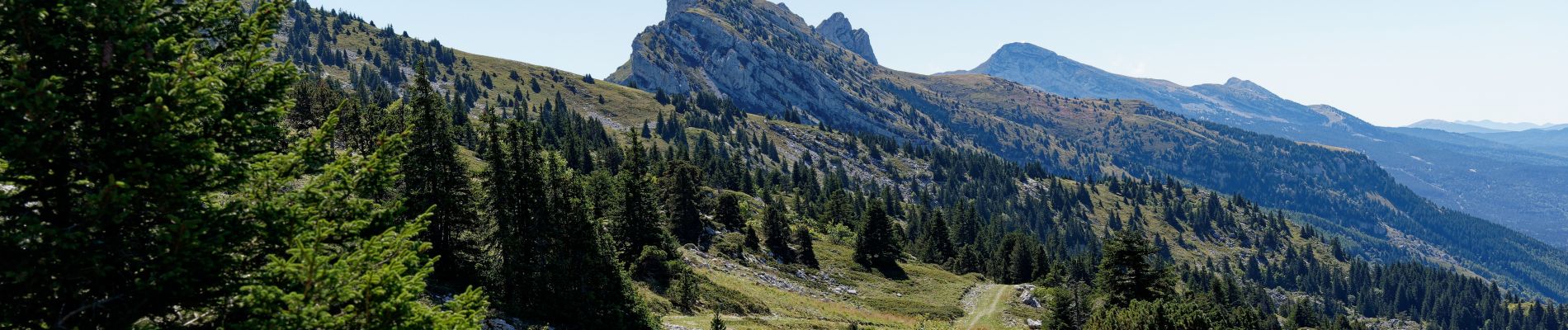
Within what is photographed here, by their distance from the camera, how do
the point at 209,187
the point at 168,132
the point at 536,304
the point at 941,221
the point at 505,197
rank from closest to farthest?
1. the point at 168,132
2. the point at 209,187
3. the point at 536,304
4. the point at 505,197
5. the point at 941,221

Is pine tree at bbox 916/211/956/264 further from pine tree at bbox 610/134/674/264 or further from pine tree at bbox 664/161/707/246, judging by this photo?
pine tree at bbox 610/134/674/264

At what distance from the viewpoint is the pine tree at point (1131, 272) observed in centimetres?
4509

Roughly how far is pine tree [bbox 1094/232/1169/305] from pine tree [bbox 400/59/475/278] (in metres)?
37.0

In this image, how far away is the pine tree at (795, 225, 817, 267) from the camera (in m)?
77.9

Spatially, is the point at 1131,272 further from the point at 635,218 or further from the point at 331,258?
the point at 331,258

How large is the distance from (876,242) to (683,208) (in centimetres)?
2427

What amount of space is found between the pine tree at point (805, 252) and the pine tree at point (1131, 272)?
36004mm

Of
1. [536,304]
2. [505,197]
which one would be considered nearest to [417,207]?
[505,197]

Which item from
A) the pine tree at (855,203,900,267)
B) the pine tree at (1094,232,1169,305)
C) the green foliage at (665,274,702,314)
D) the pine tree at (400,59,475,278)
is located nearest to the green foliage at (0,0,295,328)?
the pine tree at (400,59,475,278)

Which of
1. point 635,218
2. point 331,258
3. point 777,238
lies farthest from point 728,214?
point 331,258

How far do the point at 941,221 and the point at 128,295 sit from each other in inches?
4281

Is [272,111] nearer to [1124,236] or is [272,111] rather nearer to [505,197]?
[505,197]

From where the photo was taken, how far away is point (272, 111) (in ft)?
37.0

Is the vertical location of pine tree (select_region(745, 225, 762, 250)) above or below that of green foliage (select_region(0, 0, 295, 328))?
below
